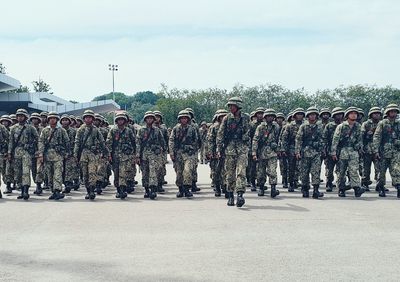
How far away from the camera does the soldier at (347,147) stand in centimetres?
1159

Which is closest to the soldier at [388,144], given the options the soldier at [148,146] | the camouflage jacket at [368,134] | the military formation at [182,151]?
the military formation at [182,151]

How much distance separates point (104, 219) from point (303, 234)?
3.58 m

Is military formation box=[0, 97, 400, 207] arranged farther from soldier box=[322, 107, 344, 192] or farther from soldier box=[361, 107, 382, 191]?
soldier box=[361, 107, 382, 191]

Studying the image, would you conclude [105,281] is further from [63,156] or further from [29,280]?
[63,156]

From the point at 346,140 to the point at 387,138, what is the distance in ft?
3.86

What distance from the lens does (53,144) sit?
38.2 ft

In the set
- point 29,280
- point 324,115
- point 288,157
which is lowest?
point 29,280

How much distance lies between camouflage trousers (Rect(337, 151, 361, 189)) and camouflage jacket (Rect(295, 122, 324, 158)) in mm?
631

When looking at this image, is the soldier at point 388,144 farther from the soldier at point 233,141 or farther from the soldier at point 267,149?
the soldier at point 233,141

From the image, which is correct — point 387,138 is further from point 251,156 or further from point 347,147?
point 251,156

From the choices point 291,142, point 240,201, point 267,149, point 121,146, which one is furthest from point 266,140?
point 121,146

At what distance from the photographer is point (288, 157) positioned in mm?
13344

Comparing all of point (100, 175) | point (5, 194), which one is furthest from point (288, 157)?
point (5, 194)

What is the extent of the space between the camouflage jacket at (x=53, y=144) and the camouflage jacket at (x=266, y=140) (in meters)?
4.65
